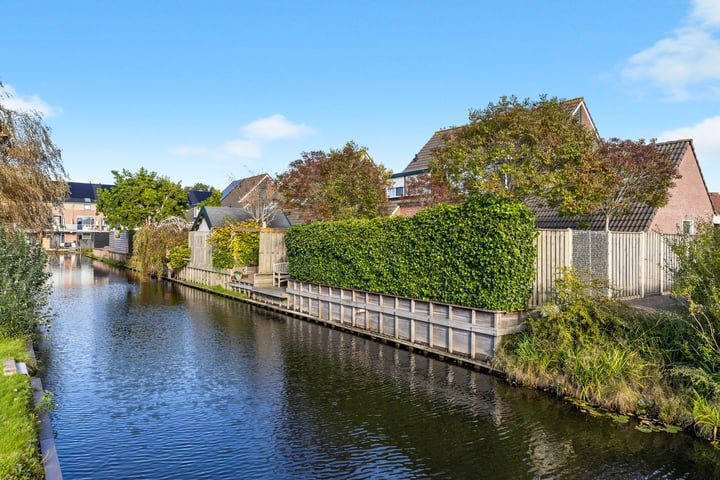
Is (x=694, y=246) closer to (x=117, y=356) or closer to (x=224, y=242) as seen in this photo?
(x=117, y=356)

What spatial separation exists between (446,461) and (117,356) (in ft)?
41.2

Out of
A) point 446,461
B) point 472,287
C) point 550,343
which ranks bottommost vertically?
point 446,461

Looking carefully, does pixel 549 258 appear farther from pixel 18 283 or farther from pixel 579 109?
pixel 579 109

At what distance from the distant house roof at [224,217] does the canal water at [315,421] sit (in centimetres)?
2180

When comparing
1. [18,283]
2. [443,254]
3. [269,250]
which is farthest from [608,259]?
[269,250]

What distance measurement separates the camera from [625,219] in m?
25.7

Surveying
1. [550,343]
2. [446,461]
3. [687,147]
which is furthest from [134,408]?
[687,147]

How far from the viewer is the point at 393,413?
480 inches

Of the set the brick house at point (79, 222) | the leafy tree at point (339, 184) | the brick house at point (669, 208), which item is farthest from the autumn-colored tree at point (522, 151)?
the brick house at point (79, 222)

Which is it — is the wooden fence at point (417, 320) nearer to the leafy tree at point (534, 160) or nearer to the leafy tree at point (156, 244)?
the leafy tree at point (534, 160)

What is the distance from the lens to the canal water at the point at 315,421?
9.42m

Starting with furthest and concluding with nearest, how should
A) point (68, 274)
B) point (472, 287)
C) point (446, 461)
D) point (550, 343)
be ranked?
point (68, 274) < point (472, 287) < point (550, 343) < point (446, 461)

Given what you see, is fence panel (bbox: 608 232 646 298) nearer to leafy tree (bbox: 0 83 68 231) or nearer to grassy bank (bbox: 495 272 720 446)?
grassy bank (bbox: 495 272 720 446)

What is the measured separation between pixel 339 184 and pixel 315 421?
19103 mm
